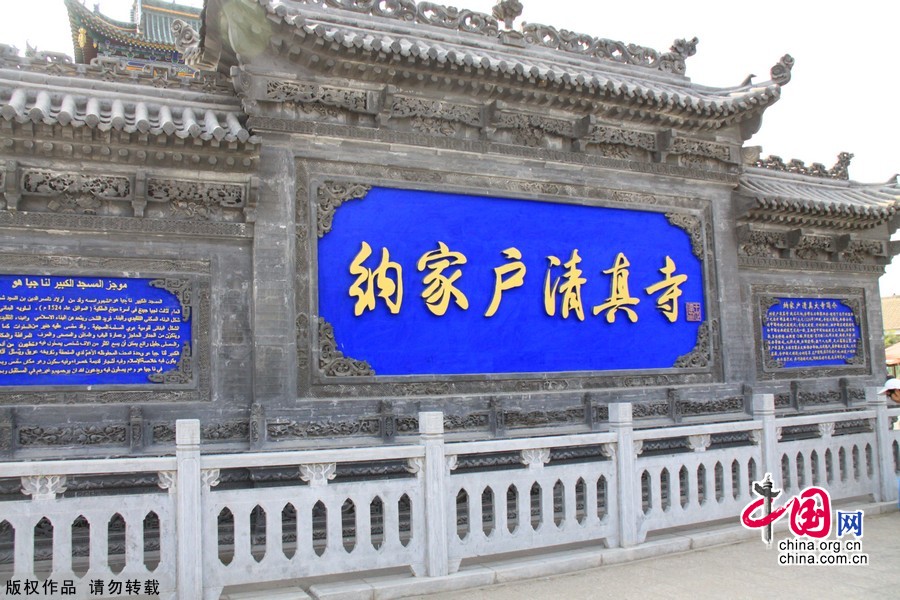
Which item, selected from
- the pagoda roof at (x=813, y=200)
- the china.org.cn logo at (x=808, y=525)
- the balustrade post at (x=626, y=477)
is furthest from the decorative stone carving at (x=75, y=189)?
the pagoda roof at (x=813, y=200)

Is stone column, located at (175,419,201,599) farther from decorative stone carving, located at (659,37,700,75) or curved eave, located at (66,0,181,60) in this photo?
curved eave, located at (66,0,181,60)

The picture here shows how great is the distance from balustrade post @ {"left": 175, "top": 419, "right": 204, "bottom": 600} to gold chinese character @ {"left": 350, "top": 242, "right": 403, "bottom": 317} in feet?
8.81

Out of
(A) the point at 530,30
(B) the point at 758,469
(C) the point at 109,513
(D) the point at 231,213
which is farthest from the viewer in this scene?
(A) the point at 530,30

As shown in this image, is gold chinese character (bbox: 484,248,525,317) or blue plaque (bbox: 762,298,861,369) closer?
gold chinese character (bbox: 484,248,525,317)

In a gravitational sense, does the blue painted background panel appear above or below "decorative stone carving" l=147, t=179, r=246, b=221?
below

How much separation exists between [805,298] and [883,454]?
11.0 feet

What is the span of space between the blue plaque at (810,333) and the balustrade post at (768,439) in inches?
131

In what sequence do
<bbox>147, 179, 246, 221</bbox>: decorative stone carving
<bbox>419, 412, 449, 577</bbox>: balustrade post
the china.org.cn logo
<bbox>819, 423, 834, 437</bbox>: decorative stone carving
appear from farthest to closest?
1. <bbox>819, 423, 834, 437</bbox>: decorative stone carving
2. <bbox>147, 179, 246, 221</bbox>: decorative stone carving
3. the china.org.cn logo
4. <bbox>419, 412, 449, 577</bbox>: balustrade post

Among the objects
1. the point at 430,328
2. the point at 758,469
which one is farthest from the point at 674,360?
the point at 430,328

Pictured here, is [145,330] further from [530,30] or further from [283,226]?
[530,30]

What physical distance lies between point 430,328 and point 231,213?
2048 mm

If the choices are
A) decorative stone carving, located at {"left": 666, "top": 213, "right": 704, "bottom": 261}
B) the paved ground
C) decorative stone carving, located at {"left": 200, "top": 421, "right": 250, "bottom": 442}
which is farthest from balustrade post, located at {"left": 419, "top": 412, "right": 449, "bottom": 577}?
decorative stone carving, located at {"left": 666, "top": 213, "right": 704, "bottom": 261}

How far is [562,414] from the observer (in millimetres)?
7223

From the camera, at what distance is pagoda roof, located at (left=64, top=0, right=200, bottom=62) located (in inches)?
567
